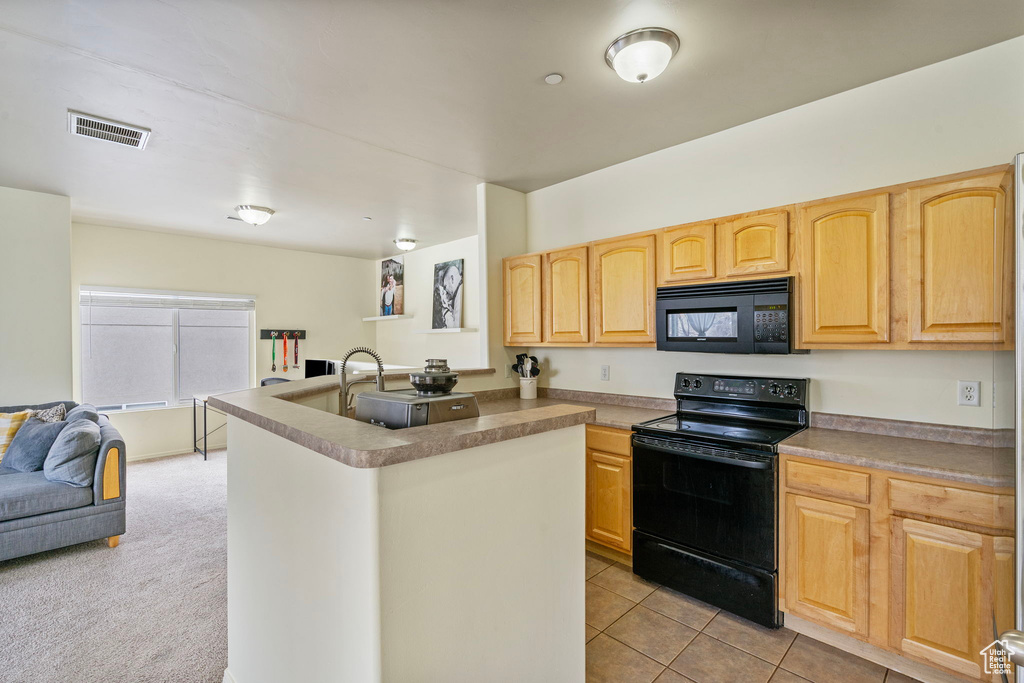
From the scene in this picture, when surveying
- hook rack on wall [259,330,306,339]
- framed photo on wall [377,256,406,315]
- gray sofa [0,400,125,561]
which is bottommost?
gray sofa [0,400,125,561]

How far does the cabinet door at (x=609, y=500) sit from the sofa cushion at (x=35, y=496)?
11.1ft

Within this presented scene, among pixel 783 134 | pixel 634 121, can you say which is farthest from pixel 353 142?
pixel 783 134

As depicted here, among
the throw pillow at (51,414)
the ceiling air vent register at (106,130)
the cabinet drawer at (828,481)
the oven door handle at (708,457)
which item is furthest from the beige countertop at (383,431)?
the throw pillow at (51,414)

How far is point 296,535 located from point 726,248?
2.43 meters

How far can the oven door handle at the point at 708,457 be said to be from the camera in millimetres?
2158

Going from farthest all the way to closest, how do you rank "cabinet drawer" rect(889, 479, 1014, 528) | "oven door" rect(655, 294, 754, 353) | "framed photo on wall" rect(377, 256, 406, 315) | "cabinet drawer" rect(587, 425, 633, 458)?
"framed photo on wall" rect(377, 256, 406, 315), "cabinet drawer" rect(587, 425, 633, 458), "oven door" rect(655, 294, 754, 353), "cabinet drawer" rect(889, 479, 1014, 528)

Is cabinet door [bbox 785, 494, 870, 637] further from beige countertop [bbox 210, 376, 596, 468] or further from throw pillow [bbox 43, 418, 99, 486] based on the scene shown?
throw pillow [bbox 43, 418, 99, 486]

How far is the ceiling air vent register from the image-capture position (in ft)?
8.52

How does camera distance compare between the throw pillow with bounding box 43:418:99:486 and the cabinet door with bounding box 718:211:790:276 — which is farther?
the throw pillow with bounding box 43:418:99:486

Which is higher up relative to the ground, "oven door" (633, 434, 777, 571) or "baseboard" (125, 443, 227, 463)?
"oven door" (633, 434, 777, 571)

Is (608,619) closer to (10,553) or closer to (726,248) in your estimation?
(726,248)

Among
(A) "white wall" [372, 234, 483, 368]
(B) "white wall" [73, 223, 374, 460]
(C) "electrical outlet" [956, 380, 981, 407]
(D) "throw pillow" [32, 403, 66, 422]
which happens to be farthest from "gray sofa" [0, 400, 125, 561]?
(C) "electrical outlet" [956, 380, 981, 407]

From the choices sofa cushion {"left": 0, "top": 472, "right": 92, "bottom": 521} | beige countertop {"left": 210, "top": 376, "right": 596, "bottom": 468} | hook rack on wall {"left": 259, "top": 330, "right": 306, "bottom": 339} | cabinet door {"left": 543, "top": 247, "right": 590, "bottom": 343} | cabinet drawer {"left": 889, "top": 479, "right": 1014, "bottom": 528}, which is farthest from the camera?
hook rack on wall {"left": 259, "top": 330, "right": 306, "bottom": 339}

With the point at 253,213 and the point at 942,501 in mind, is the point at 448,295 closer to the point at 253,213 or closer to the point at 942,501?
the point at 253,213
